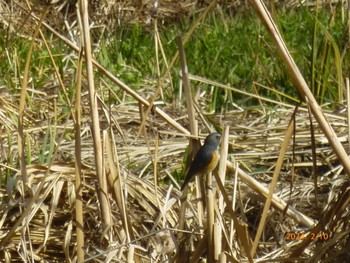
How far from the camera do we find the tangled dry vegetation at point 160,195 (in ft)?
10.2

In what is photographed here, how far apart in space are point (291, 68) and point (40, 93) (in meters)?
2.57

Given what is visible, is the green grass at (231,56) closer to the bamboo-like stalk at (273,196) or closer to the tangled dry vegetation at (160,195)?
the tangled dry vegetation at (160,195)

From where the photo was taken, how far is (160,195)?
3.79 m

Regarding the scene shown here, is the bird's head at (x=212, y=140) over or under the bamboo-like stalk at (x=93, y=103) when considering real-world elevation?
under

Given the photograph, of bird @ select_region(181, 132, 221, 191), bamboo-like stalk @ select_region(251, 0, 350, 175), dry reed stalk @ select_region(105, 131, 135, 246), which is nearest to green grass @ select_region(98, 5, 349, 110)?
bird @ select_region(181, 132, 221, 191)

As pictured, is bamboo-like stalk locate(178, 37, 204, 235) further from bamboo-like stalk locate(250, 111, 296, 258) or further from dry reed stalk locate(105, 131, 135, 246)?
bamboo-like stalk locate(250, 111, 296, 258)

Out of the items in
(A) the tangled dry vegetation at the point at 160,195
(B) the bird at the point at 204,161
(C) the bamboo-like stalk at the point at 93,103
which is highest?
(C) the bamboo-like stalk at the point at 93,103

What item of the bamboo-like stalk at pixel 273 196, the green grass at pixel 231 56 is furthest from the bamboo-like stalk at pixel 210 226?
the green grass at pixel 231 56

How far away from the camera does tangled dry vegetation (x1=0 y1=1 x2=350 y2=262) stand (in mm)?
3117

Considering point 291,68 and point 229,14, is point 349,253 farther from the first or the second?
point 229,14

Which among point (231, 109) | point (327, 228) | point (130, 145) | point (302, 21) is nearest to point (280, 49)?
point (327, 228)

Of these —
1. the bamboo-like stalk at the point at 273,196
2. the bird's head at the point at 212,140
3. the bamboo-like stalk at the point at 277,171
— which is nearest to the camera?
the bamboo-like stalk at the point at 277,171

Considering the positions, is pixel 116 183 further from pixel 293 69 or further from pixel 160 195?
pixel 293 69

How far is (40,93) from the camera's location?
509 centimetres
